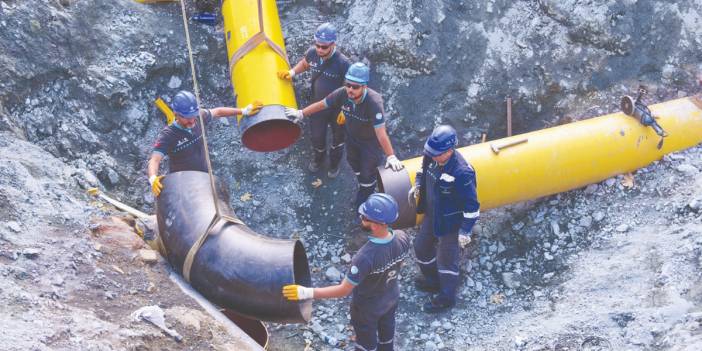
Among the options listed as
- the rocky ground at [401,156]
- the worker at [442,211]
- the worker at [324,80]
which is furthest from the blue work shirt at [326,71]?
the worker at [442,211]

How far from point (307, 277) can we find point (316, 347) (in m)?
0.65

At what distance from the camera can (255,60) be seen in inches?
258

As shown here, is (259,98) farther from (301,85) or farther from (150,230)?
(150,230)

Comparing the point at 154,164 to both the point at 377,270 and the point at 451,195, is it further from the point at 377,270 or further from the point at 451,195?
the point at 451,195

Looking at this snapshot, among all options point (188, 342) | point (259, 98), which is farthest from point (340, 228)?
point (188, 342)

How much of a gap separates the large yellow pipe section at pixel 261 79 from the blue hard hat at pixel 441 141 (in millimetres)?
1616

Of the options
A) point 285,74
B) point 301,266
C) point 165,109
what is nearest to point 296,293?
point 301,266

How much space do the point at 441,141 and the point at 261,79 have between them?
2.06 meters

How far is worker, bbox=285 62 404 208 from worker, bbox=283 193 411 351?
1377 millimetres

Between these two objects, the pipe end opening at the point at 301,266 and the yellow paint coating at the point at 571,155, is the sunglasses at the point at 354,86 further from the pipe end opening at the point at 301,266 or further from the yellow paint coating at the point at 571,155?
the pipe end opening at the point at 301,266

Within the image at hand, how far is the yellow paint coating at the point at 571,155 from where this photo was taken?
6.05 m

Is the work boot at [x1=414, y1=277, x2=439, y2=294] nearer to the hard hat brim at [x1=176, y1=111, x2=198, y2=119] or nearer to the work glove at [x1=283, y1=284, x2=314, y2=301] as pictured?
the work glove at [x1=283, y1=284, x2=314, y2=301]

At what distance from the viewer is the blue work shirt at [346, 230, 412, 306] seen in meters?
4.63

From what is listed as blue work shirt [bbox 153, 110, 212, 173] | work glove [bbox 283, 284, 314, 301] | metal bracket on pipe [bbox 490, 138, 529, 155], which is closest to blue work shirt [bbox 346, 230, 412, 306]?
work glove [bbox 283, 284, 314, 301]
